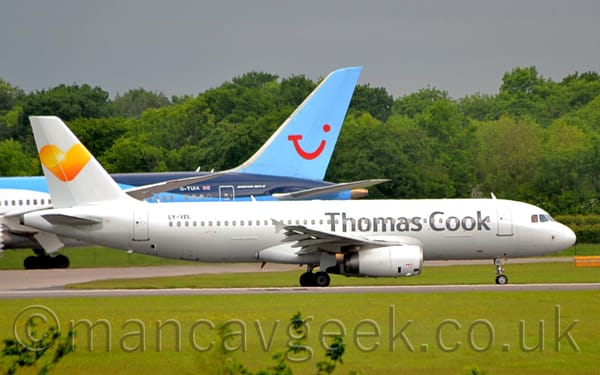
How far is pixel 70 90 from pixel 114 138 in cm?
5150

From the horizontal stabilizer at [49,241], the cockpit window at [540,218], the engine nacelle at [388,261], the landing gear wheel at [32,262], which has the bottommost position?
the engine nacelle at [388,261]

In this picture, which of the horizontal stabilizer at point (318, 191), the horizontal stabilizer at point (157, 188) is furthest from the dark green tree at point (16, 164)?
the horizontal stabilizer at point (318, 191)

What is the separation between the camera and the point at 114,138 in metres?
118

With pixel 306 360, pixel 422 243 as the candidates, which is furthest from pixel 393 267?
pixel 306 360

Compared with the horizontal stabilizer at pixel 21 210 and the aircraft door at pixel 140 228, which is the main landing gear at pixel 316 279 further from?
the horizontal stabilizer at pixel 21 210

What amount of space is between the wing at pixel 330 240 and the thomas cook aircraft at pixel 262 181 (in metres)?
7.99

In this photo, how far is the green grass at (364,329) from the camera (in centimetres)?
2870

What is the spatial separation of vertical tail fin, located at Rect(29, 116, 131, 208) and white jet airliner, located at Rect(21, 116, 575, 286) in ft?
0.12

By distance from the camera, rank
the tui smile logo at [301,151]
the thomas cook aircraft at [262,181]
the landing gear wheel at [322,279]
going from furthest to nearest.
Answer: the tui smile logo at [301,151] < the thomas cook aircraft at [262,181] < the landing gear wheel at [322,279]

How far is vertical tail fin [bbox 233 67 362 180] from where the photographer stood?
210 ft

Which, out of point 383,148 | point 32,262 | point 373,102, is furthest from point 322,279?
point 373,102

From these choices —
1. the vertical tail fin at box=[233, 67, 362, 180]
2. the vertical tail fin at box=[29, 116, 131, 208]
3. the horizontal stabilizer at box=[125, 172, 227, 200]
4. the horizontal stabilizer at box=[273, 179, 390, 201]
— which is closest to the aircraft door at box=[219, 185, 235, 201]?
the horizontal stabilizer at box=[125, 172, 227, 200]

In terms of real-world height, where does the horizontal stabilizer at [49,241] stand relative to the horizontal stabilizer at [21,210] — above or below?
below

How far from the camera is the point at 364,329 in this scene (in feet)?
110
